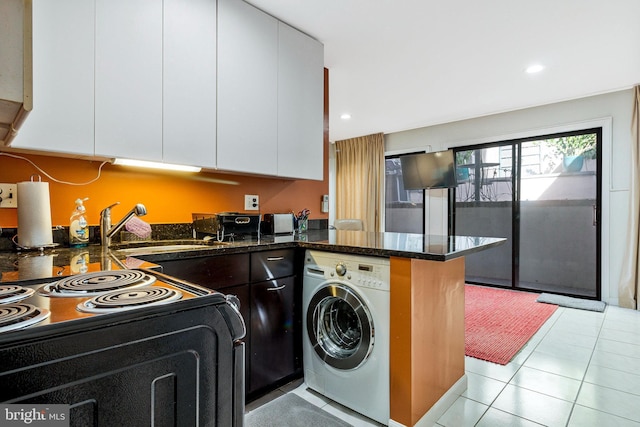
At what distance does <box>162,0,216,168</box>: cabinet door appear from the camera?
5.98 ft

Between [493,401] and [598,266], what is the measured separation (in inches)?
125

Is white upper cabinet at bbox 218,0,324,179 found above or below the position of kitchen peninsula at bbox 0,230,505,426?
above

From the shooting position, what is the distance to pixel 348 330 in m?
1.92

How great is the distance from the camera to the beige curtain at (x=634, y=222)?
11.8ft

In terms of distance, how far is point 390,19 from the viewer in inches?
93.3

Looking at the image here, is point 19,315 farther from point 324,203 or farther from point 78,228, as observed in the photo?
point 324,203

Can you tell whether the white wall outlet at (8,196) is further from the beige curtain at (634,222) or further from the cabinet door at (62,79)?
the beige curtain at (634,222)

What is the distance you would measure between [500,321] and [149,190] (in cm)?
342

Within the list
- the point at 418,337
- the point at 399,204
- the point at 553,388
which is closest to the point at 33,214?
the point at 418,337

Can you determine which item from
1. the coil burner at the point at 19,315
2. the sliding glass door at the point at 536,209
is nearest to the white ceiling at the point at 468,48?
the sliding glass door at the point at 536,209

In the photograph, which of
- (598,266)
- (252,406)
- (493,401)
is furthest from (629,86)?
(252,406)

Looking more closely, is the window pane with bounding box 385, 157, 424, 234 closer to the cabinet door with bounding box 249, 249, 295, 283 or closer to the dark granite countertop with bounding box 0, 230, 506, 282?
the dark granite countertop with bounding box 0, 230, 506, 282

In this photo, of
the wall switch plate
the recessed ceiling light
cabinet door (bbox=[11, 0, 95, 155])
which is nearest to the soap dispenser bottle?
cabinet door (bbox=[11, 0, 95, 155])

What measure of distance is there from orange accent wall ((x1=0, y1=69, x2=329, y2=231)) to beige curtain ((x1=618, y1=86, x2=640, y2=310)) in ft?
12.5
